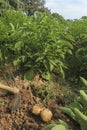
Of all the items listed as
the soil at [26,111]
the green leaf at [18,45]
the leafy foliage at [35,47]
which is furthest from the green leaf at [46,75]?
the green leaf at [18,45]

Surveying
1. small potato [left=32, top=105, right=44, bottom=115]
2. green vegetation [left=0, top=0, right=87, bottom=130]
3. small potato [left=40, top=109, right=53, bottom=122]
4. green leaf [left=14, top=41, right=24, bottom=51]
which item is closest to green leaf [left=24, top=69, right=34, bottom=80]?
green vegetation [left=0, top=0, right=87, bottom=130]

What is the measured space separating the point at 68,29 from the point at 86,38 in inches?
20.2

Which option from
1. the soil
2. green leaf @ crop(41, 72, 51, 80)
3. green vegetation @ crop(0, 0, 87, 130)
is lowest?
the soil

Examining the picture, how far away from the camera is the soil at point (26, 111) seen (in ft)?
17.0

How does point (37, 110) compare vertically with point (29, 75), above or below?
below

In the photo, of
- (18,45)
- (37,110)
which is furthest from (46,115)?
(18,45)

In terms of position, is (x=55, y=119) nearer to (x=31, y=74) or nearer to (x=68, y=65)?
(x=31, y=74)

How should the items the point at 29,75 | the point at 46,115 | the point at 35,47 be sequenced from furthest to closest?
1. the point at 35,47
2. the point at 29,75
3. the point at 46,115

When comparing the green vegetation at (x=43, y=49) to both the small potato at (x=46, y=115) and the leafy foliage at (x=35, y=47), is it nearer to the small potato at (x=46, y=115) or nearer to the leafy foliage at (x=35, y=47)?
the leafy foliage at (x=35, y=47)

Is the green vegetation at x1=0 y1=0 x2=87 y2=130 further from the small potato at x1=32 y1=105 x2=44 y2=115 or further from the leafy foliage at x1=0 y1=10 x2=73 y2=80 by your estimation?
the small potato at x1=32 y1=105 x2=44 y2=115

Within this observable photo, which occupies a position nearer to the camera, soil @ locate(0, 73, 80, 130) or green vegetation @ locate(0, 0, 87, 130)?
soil @ locate(0, 73, 80, 130)

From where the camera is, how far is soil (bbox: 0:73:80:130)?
518 centimetres

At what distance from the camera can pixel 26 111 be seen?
5.38 metres

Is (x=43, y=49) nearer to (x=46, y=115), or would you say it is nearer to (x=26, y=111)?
(x=26, y=111)
